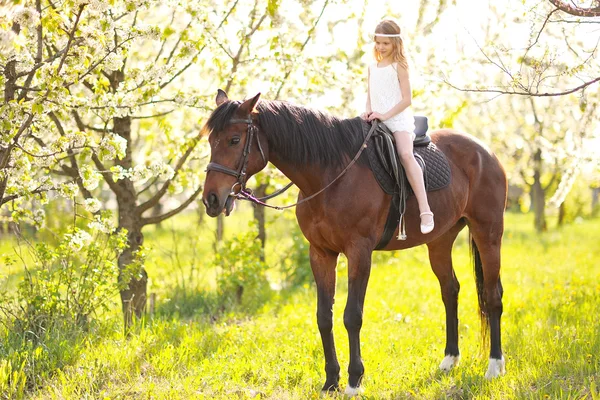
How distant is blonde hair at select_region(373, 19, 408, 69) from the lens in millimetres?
4883

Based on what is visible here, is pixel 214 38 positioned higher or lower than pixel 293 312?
higher

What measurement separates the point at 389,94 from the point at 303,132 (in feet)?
2.93

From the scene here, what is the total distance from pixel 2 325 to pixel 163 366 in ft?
5.27

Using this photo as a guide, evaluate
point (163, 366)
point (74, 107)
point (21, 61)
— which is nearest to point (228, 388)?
point (163, 366)

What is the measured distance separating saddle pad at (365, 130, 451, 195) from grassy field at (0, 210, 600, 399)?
1.61m

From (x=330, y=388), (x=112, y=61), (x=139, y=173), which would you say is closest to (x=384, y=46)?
(x=112, y=61)

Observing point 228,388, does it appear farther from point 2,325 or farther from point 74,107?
point 74,107

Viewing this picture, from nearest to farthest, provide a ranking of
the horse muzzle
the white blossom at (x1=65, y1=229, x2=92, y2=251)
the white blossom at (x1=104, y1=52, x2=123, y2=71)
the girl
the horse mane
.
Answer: the horse muzzle
the horse mane
the girl
the white blossom at (x1=104, y1=52, x2=123, y2=71)
the white blossom at (x1=65, y1=229, x2=92, y2=251)

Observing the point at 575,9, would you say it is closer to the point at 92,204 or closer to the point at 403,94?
the point at 403,94

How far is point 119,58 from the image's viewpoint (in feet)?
16.6

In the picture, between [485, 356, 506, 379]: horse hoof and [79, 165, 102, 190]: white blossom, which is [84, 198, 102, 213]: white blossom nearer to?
[79, 165, 102, 190]: white blossom

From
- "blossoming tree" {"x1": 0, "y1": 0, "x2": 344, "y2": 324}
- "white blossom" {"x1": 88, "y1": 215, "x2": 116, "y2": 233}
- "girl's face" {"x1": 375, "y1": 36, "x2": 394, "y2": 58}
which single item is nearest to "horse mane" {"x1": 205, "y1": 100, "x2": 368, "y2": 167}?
"girl's face" {"x1": 375, "y1": 36, "x2": 394, "y2": 58}

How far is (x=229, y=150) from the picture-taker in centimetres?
432

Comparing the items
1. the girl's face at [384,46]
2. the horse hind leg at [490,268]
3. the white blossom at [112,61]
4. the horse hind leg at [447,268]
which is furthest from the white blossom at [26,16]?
the horse hind leg at [490,268]
